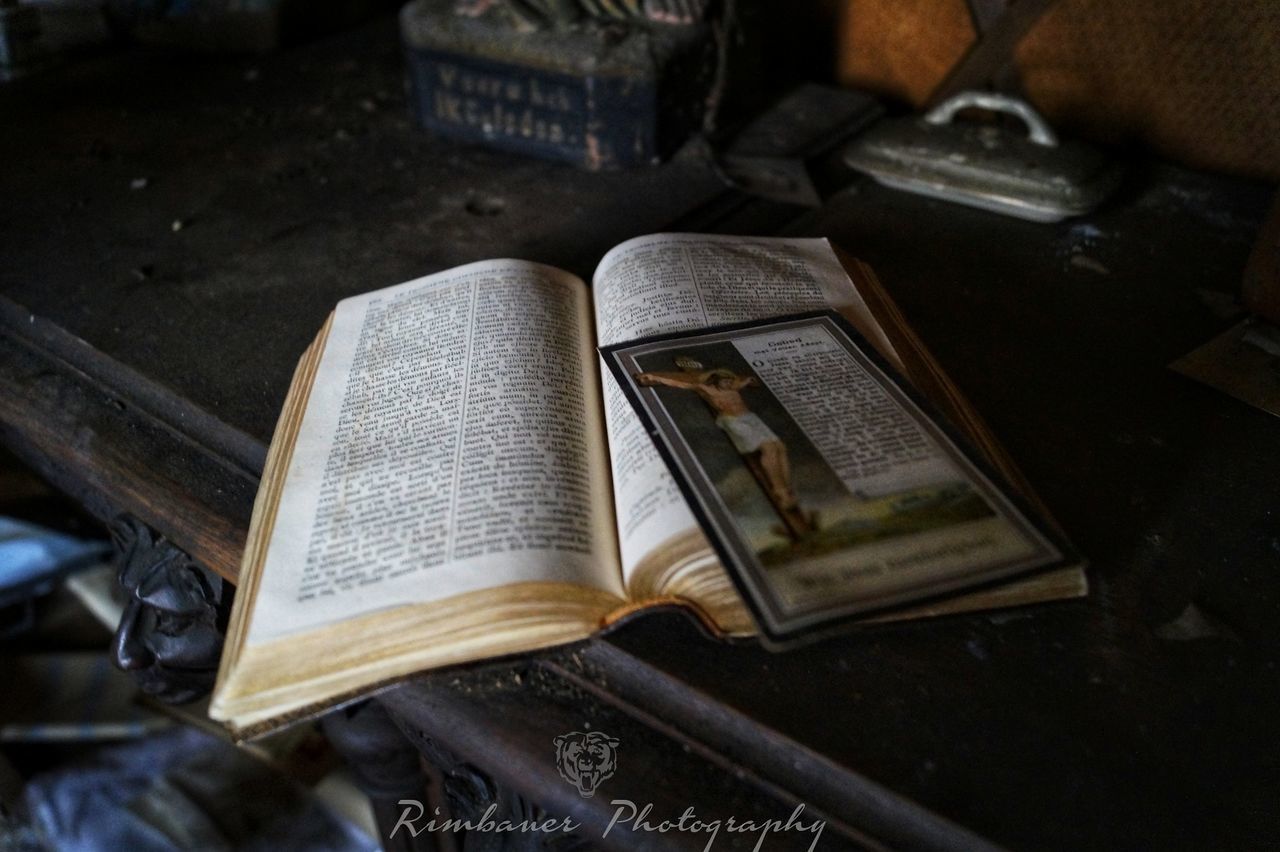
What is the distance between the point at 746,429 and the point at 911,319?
32cm

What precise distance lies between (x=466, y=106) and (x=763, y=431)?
80 cm

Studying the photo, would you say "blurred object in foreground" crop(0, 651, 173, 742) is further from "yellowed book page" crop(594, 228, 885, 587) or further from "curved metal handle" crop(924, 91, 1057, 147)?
"curved metal handle" crop(924, 91, 1057, 147)

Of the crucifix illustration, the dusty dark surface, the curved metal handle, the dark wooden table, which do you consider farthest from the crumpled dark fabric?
the curved metal handle

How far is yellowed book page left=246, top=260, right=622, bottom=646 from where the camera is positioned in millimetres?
572

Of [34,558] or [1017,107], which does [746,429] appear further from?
[34,558]

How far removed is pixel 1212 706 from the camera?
22.1 inches

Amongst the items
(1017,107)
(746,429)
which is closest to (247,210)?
(746,429)

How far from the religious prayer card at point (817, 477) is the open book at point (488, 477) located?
2 centimetres

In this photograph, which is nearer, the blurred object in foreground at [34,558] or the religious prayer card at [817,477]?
the religious prayer card at [817,477]

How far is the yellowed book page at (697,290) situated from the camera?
697 millimetres

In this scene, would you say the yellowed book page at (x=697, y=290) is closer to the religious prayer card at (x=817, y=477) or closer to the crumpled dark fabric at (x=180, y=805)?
the religious prayer card at (x=817, y=477)

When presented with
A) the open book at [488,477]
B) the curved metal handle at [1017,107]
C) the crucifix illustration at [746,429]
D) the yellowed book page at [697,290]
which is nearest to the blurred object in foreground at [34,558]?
the open book at [488,477]

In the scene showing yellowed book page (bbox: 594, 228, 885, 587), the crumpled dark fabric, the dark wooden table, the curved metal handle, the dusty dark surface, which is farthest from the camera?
the crumpled dark fabric

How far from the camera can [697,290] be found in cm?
81
